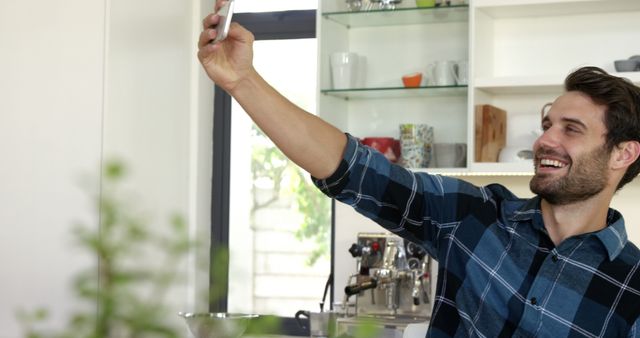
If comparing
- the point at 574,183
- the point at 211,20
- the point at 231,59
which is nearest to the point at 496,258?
the point at 574,183

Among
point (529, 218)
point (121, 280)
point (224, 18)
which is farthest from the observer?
point (529, 218)

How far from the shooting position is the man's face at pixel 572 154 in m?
2.09

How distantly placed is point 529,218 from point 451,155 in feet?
5.67

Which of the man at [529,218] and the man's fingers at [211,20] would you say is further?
the man at [529,218]

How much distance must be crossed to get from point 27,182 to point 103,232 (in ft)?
11.6

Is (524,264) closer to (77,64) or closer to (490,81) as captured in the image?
(490,81)

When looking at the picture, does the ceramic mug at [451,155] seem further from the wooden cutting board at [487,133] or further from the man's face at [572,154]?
the man's face at [572,154]

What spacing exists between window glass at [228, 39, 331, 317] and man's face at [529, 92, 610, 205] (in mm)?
2352

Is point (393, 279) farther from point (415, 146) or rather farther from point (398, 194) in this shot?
point (398, 194)

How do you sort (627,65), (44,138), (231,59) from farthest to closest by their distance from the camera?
1. (44,138)
2. (627,65)
3. (231,59)

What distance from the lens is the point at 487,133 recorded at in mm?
3713

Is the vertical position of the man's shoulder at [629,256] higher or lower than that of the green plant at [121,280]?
lower

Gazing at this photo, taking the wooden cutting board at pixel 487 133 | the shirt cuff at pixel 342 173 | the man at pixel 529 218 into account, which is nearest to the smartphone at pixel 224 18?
the man at pixel 529 218

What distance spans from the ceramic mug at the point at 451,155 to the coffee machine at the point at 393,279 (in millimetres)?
326
